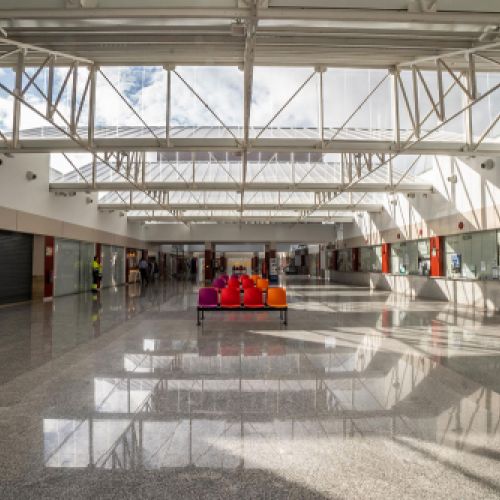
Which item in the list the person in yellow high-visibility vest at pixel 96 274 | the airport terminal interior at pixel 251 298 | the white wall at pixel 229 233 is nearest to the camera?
the airport terminal interior at pixel 251 298

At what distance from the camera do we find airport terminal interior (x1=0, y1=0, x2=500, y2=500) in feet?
9.70

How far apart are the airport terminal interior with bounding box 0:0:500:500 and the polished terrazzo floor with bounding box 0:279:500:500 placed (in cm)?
2

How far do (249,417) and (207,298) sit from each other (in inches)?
227

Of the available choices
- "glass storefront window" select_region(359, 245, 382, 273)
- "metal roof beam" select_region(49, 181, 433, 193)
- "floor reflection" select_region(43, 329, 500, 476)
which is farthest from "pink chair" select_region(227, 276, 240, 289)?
"glass storefront window" select_region(359, 245, 382, 273)

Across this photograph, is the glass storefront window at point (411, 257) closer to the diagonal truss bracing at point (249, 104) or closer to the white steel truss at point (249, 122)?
the white steel truss at point (249, 122)

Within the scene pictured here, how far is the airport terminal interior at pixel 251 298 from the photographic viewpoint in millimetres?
2957

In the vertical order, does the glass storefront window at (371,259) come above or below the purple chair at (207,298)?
above

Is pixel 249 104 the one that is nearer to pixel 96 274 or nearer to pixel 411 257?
pixel 411 257

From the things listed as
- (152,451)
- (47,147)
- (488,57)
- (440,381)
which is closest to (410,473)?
(152,451)

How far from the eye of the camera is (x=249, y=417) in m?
3.73

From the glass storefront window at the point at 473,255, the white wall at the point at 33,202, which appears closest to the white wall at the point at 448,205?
the glass storefront window at the point at 473,255

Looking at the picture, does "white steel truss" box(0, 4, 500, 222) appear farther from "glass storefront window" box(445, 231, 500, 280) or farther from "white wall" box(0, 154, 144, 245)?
"glass storefront window" box(445, 231, 500, 280)

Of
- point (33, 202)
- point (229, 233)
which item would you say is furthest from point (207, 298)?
point (229, 233)

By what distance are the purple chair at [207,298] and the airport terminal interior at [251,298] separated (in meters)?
0.06
